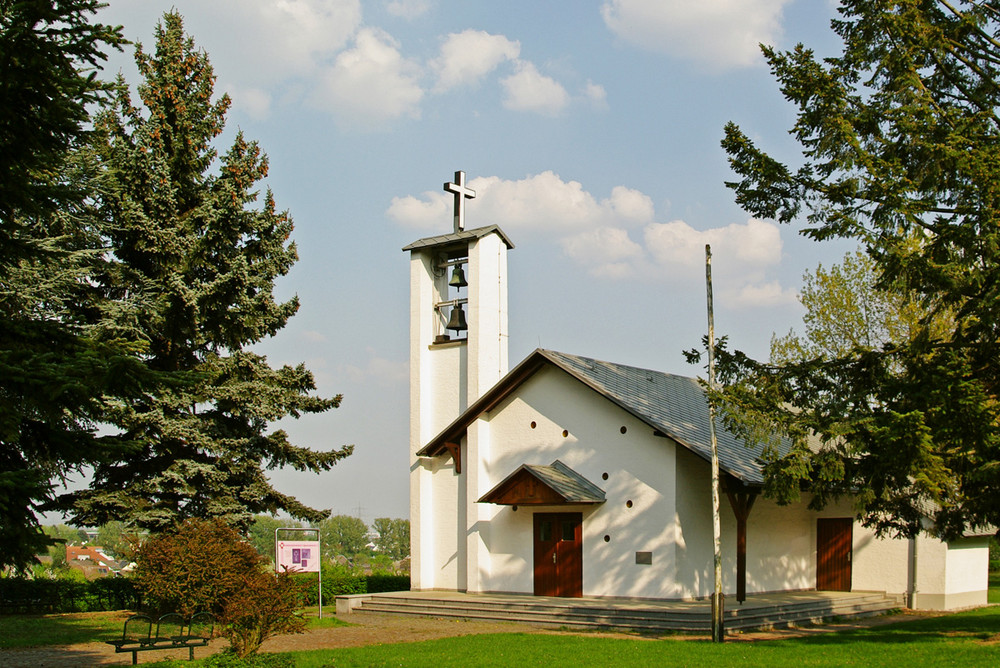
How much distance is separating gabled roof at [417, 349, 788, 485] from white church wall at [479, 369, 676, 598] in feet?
1.46

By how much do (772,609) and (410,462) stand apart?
10.6 metres

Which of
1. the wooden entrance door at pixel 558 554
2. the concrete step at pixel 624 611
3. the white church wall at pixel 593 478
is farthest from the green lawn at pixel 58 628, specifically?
the wooden entrance door at pixel 558 554

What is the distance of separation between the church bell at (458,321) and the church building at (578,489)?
0.06 m

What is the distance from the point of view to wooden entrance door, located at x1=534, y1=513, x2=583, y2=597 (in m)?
22.5

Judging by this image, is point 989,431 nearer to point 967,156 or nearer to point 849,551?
point 967,156

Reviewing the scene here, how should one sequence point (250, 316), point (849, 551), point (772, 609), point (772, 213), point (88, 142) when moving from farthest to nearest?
point (849, 551)
point (250, 316)
point (772, 609)
point (772, 213)
point (88, 142)

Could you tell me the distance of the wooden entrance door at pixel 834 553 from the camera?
24.9 m

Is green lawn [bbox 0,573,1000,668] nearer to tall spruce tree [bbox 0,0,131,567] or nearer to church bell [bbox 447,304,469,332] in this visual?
tall spruce tree [bbox 0,0,131,567]

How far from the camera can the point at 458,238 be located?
25.0 m

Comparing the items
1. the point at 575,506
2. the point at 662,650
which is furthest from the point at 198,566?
the point at 575,506

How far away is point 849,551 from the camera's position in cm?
2491

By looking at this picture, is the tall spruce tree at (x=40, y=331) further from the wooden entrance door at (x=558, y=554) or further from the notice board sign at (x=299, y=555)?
the wooden entrance door at (x=558, y=554)

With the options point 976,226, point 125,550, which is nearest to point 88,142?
point 125,550

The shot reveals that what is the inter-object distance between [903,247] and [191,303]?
15.6 metres
